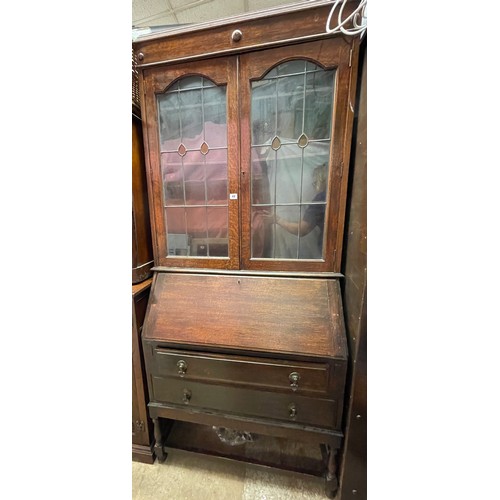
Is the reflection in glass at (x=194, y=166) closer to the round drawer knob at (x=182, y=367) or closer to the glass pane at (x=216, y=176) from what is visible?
the glass pane at (x=216, y=176)

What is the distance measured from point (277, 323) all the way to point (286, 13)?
1.24 m

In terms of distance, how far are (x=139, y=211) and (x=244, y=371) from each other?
933mm

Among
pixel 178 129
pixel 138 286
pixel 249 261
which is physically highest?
pixel 178 129

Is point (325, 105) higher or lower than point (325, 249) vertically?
higher

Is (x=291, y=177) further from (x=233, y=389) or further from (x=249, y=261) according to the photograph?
(x=233, y=389)

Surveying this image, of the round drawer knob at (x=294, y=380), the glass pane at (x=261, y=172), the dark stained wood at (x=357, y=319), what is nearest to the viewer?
the dark stained wood at (x=357, y=319)

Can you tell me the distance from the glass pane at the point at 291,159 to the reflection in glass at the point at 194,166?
16 centimetres

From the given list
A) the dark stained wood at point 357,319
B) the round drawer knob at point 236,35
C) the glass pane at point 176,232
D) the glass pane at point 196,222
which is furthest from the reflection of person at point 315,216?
the round drawer knob at point 236,35

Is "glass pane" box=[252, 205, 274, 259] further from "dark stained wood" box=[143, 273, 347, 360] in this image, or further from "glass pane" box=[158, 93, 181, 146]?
"glass pane" box=[158, 93, 181, 146]

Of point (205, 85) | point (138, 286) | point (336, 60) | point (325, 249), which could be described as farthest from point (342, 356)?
point (205, 85)

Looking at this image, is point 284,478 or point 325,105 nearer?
Answer: point 325,105

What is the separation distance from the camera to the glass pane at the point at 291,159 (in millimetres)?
892

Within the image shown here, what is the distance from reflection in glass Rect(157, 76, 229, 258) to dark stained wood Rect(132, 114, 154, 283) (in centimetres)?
13
